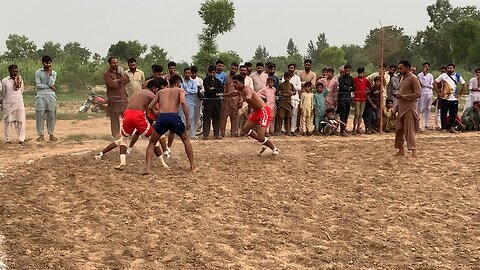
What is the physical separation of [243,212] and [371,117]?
7.80 meters

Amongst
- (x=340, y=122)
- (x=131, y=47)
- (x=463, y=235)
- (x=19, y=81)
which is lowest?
(x=463, y=235)

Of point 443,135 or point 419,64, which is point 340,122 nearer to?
point 443,135

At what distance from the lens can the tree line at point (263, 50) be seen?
3225cm

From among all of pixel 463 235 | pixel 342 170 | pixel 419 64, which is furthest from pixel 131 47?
pixel 463 235

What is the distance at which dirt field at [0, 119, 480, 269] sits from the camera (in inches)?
218

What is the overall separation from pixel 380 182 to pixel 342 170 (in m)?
0.89

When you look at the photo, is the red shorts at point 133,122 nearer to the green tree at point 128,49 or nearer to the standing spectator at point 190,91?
the standing spectator at point 190,91

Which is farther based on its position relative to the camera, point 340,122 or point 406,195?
point 340,122

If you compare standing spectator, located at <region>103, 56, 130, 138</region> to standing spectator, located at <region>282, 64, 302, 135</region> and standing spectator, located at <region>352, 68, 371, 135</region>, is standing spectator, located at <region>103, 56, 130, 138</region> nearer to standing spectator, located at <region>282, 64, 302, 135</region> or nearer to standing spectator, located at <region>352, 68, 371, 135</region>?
standing spectator, located at <region>282, 64, 302, 135</region>

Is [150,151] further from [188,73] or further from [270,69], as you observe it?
[270,69]

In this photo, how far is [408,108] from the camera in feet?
33.0

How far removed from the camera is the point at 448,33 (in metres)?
48.1

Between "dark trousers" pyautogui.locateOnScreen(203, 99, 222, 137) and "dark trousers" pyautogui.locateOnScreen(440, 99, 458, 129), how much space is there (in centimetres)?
538

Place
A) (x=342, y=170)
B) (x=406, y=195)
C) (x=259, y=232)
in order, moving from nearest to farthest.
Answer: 1. (x=259, y=232)
2. (x=406, y=195)
3. (x=342, y=170)
